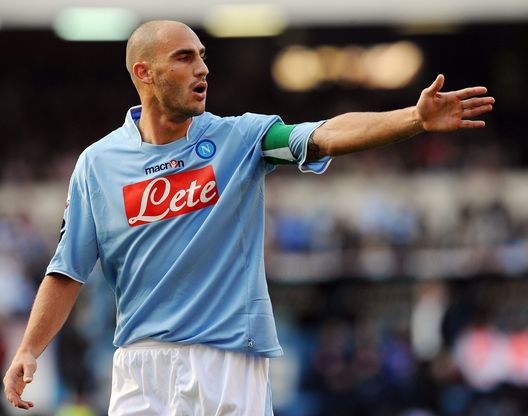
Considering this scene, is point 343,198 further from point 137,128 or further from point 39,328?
point 39,328

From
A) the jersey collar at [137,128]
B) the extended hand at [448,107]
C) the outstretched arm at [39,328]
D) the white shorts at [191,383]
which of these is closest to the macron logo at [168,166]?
the jersey collar at [137,128]

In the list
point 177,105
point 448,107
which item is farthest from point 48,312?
point 448,107

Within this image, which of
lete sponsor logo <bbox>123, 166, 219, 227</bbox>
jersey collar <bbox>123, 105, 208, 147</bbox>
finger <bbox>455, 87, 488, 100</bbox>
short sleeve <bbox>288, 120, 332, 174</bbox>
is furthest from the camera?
jersey collar <bbox>123, 105, 208, 147</bbox>

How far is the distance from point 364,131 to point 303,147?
290 mm

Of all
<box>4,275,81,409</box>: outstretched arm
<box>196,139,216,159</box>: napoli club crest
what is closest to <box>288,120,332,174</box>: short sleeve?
<box>196,139,216,159</box>: napoli club crest

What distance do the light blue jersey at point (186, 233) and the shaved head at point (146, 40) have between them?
334 mm

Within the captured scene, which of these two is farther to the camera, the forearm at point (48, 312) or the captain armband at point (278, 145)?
the forearm at point (48, 312)

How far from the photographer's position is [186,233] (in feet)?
17.9

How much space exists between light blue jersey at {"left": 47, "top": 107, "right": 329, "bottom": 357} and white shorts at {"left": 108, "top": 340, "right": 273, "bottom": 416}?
0.06 meters

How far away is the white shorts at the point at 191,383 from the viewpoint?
534 centimetres

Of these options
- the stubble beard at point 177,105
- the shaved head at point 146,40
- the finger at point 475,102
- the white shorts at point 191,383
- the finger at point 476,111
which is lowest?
the white shorts at point 191,383

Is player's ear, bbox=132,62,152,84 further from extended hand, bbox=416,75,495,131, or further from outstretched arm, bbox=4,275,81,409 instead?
extended hand, bbox=416,75,495,131

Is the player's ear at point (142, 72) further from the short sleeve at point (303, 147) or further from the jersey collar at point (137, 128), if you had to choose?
the short sleeve at point (303, 147)

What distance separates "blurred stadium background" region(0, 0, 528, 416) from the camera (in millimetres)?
15727
